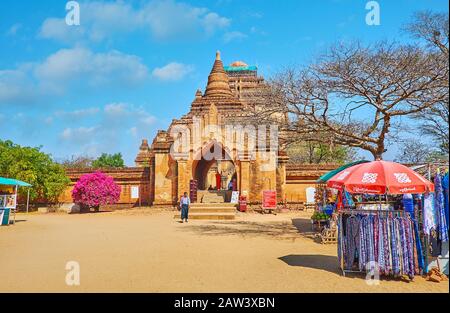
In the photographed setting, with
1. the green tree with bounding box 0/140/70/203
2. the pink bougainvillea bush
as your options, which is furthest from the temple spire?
the green tree with bounding box 0/140/70/203

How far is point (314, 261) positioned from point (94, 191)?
1644 centimetres

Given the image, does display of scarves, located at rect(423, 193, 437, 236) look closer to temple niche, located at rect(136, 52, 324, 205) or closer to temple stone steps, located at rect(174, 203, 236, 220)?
temple stone steps, located at rect(174, 203, 236, 220)

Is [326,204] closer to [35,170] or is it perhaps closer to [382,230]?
[382,230]

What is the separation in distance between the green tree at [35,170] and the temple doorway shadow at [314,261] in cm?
1795

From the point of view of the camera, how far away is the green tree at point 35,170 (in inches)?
836

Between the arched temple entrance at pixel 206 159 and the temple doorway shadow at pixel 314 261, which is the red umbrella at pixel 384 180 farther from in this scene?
the arched temple entrance at pixel 206 159

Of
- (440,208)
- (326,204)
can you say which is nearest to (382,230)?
(440,208)

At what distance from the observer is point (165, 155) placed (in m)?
22.5

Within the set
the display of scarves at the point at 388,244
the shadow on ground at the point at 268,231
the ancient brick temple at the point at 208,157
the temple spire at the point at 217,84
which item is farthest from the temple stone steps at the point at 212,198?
the display of scarves at the point at 388,244

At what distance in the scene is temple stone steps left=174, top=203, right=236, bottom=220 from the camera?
59.2 feet

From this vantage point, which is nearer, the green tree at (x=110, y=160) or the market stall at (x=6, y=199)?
the market stall at (x=6, y=199)

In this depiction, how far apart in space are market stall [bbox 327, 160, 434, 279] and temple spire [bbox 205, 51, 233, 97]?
23.4 metres

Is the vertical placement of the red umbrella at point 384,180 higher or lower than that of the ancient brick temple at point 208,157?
lower

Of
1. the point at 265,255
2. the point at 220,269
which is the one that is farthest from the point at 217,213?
the point at 220,269
